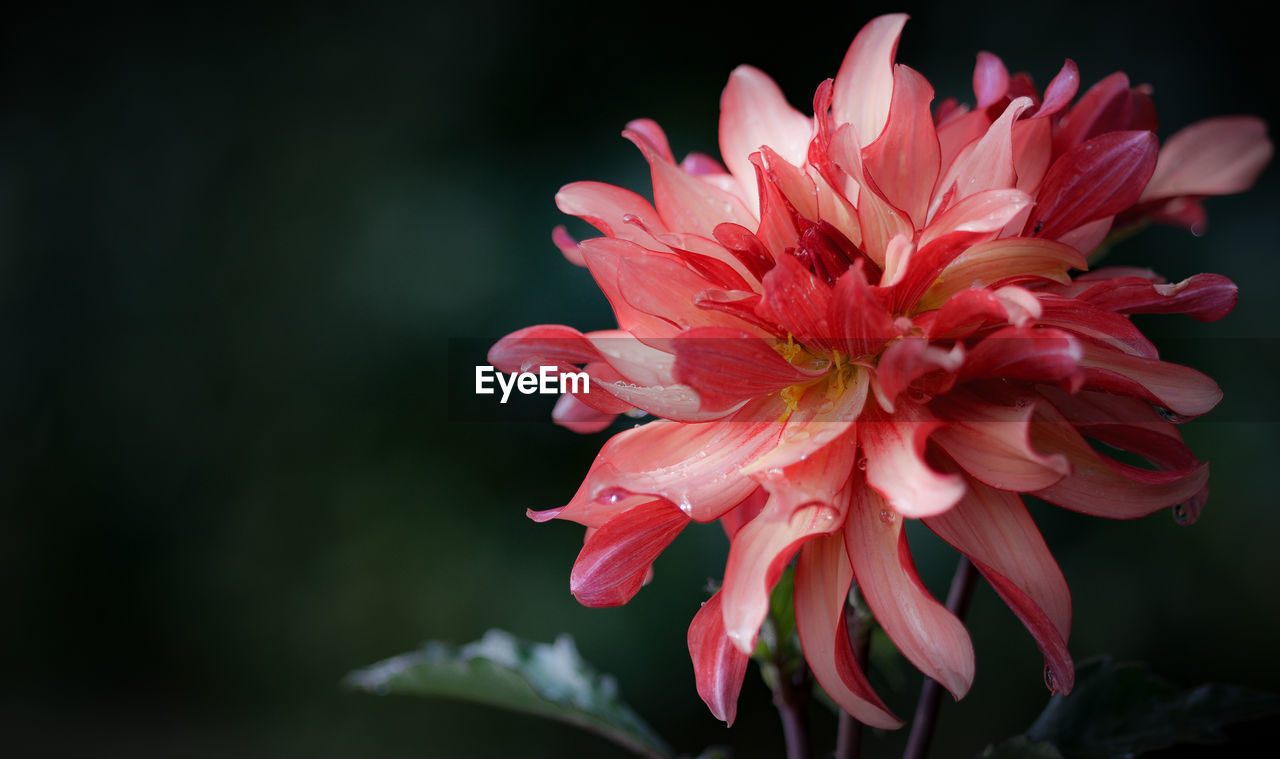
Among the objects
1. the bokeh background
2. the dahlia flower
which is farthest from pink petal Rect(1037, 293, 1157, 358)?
the bokeh background

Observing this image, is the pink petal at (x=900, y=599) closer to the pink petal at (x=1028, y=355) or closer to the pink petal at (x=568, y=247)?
the pink petal at (x=1028, y=355)

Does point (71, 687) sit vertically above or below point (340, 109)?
below

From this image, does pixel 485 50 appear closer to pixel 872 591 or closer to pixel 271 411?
pixel 271 411

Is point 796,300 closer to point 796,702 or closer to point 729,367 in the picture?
point 729,367

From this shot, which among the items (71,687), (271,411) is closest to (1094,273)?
(271,411)

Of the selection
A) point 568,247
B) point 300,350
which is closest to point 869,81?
point 568,247
